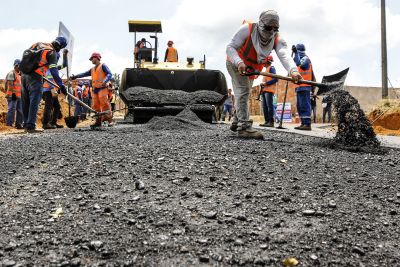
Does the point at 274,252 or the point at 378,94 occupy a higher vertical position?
the point at 378,94

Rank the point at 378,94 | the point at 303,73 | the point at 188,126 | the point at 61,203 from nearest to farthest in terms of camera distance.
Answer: the point at 61,203 → the point at 188,126 → the point at 303,73 → the point at 378,94

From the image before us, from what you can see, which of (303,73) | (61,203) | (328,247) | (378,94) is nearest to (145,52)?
(303,73)

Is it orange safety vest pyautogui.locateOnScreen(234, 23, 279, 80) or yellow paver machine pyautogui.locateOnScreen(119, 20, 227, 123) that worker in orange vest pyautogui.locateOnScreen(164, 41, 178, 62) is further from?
orange safety vest pyautogui.locateOnScreen(234, 23, 279, 80)

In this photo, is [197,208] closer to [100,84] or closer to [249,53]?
[249,53]

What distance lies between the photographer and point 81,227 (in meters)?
2.19

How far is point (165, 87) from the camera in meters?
9.98

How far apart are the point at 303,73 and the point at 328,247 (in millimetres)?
6143

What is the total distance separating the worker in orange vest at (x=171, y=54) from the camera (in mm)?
11656

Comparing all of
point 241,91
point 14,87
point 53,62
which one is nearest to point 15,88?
point 14,87

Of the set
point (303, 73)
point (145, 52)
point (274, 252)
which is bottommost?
point (274, 252)

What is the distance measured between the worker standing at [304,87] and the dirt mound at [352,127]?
112 inches

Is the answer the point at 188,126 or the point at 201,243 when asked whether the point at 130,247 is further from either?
the point at 188,126

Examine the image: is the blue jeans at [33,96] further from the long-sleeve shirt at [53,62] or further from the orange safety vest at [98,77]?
the orange safety vest at [98,77]

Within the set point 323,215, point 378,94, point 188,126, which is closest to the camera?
point 323,215
